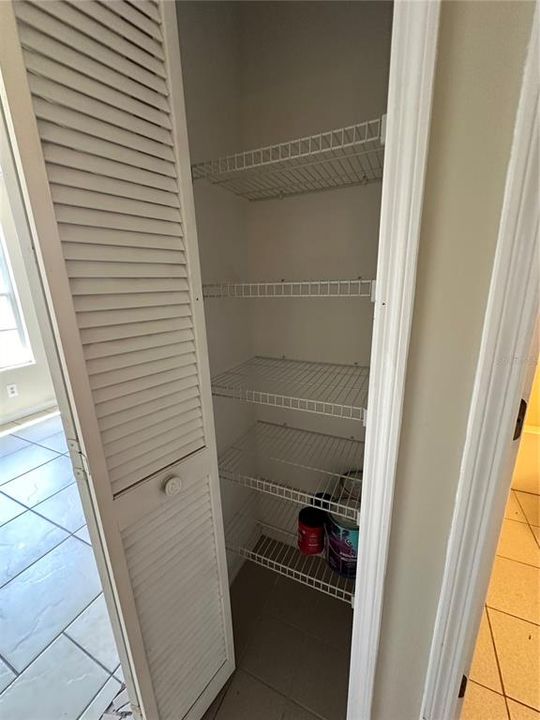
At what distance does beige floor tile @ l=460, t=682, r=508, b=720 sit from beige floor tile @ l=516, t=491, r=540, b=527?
1.05 m

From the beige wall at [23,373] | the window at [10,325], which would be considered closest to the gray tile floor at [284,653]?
the beige wall at [23,373]

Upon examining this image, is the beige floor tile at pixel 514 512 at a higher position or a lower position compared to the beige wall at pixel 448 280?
lower

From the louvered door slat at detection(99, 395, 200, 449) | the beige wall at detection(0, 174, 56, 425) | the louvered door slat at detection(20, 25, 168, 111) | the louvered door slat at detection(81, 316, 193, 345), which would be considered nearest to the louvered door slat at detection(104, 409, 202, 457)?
the louvered door slat at detection(99, 395, 200, 449)

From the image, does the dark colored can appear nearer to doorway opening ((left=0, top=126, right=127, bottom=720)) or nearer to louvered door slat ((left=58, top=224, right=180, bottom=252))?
doorway opening ((left=0, top=126, right=127, bottom=720))

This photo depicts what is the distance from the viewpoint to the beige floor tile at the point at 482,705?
1.06 meters

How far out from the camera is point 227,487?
142cm

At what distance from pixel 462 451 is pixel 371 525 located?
279mm

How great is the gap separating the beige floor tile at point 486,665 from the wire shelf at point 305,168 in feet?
5.40

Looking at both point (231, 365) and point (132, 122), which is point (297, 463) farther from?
point (132, 122)

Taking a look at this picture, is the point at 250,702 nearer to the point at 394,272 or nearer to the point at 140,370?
the point at 140,370

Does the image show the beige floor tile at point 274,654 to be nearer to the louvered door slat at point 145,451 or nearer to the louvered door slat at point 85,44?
the louvered door slat at point 145,451

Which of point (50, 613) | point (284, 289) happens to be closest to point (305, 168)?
point (284, 289)

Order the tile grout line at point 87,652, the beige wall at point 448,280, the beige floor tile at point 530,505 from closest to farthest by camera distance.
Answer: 1. the beige wall at point 448,280
2. the tile grout line at point 87,652
3. the beige floor tile at point 530,505

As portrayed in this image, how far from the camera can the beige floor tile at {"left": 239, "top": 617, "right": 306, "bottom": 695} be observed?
117cm
